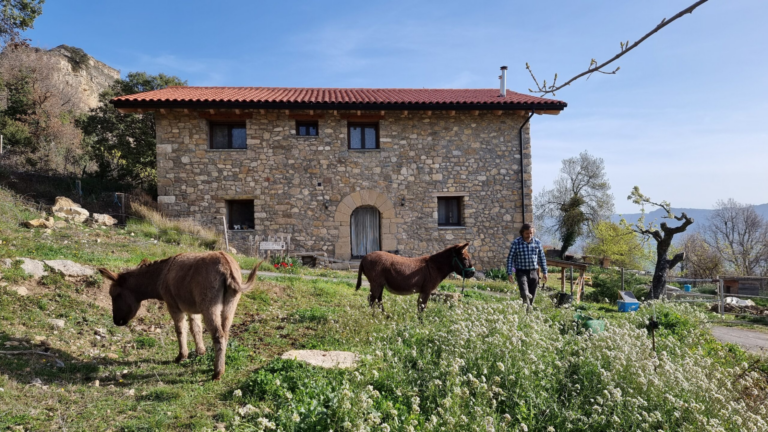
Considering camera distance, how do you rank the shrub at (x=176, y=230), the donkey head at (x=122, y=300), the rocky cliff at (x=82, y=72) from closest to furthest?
the donkey head at (x=122, y=300), the shrub at (x=176, y=230), the rocky cliff at (x=82, y=72)

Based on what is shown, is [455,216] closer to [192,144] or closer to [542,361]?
[192,144]

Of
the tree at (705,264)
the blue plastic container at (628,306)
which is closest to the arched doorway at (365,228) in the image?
the blue plastic container at (628,306)

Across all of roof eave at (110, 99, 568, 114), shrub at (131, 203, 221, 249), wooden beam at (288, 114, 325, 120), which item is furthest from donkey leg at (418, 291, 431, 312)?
wooden beam at (288, 114, 325, 120)

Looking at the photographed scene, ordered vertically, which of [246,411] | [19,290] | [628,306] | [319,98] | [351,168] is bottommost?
[628,306]

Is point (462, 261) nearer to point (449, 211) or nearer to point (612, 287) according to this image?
point (449, 211)

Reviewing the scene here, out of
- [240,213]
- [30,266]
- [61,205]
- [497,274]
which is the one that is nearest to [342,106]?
[240,213]

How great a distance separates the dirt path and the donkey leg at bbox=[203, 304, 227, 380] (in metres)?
8.74

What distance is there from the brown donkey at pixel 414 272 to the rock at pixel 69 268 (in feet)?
14.8

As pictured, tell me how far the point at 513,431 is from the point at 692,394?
6.45 ft

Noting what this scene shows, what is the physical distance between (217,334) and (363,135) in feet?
36.7

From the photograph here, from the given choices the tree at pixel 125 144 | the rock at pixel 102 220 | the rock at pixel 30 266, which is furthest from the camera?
the tree at pixel 125 144

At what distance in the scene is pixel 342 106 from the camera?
1374 centimetres

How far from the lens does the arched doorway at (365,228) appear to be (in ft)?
48.0

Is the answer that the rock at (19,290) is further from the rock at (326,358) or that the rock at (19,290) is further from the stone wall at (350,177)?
the stone wall at (350,177)
